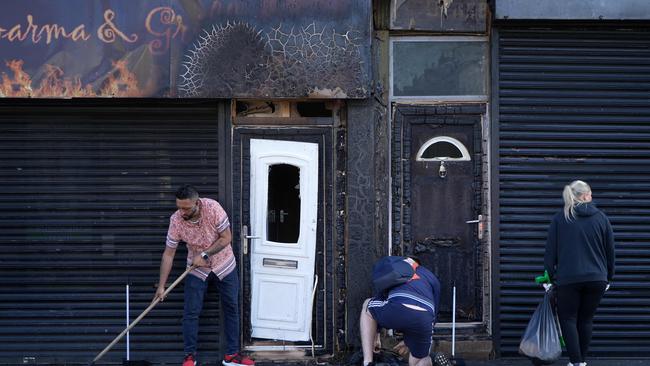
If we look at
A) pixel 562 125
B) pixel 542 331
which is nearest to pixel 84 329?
pixel 542 331

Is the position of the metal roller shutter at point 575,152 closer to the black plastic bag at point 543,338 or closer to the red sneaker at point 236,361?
the black plastic bag at point 543,338

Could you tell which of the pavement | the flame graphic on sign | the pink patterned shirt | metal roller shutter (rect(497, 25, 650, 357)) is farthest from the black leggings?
the flame graphic on sign

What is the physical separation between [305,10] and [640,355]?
4.51m

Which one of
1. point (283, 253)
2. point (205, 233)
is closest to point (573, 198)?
point (283, 253)

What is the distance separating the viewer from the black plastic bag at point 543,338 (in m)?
7.44

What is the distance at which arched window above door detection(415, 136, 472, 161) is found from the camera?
8.47 m

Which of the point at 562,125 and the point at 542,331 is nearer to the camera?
the point at 542,331

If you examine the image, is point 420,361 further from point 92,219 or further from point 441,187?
point 92,219

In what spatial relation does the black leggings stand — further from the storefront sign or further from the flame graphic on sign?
the flame graphic on sign

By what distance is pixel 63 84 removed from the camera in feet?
26.4

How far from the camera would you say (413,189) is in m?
8.47

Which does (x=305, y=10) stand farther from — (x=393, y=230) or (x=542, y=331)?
(x=542, y=331)

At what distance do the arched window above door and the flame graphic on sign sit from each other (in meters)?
2.68

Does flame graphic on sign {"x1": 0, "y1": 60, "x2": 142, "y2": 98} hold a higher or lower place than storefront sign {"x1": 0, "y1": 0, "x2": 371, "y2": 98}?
lower
